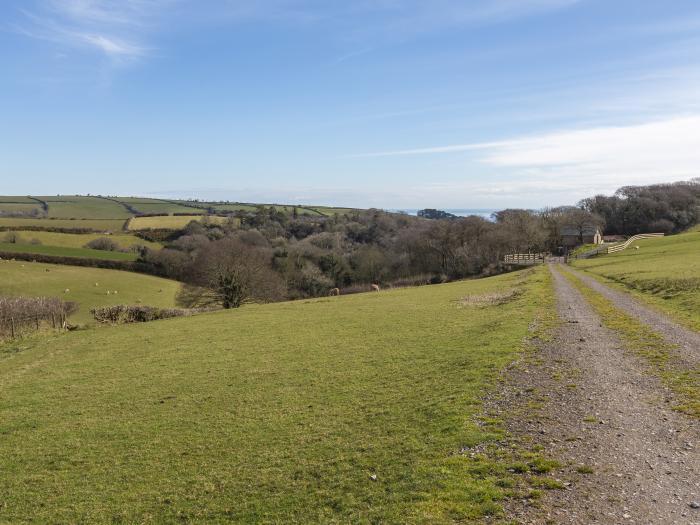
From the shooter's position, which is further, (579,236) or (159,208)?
(159,208)

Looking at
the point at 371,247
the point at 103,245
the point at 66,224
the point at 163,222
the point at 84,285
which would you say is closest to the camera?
the point at 84,285

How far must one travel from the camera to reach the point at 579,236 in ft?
316

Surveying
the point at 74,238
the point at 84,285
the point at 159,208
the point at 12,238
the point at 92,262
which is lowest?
the point at 84,285

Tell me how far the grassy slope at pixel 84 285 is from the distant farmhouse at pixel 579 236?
253 feet

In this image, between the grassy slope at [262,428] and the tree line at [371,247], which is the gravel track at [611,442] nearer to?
the grassy slope at [262,428]

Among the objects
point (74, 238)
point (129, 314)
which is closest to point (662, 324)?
point (129, 314)

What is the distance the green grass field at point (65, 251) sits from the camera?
79750 mm

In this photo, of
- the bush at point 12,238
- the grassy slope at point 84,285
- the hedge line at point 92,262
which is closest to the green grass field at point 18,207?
the bush at point 12,238

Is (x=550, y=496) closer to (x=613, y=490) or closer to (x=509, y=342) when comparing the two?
(x=613, y=490)

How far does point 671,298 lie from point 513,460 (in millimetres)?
24963

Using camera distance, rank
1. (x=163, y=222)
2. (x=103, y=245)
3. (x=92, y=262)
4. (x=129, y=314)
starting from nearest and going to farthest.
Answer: (x=129, y=314), (x=92, y=262), (x=103, y=245), (x=163, y=222)

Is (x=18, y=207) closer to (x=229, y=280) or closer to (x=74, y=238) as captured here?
(x=74, y=238)

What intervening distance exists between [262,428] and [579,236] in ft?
320

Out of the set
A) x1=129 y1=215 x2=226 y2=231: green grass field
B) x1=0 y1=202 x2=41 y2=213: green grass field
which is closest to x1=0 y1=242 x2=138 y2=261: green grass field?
x1=129 y1=215 x2=226 y2=231: green grass field
